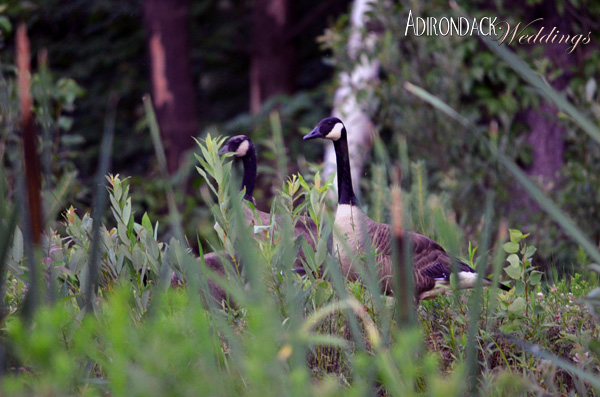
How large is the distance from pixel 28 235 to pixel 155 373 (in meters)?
0.36

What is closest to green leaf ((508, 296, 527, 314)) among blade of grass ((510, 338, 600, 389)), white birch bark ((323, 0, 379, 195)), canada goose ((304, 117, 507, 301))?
canada goose ((304, 117, 507, 301))

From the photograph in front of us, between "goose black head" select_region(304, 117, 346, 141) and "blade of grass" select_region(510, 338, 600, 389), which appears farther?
"goose black head" select_region(304, 117, 346, 141)

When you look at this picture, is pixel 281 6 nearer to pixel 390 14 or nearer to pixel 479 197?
pixel 390 14

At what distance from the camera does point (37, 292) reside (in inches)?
52.0

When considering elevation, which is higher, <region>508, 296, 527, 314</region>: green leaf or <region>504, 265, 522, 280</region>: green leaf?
<region>504, 265, 522, 280</region>: green leaf

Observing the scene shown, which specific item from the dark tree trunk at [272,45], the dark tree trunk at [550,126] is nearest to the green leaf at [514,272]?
the dark tree trunk at [550,126]

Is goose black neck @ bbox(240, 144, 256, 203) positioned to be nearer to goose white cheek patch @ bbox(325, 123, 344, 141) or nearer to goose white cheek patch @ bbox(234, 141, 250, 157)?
goose white cheek patch @ bbox(234, 141, 250, 157)

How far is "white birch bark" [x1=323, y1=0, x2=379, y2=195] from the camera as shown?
6.80 metres

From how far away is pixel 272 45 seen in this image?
34.5ft

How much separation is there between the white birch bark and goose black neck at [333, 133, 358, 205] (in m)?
3.09

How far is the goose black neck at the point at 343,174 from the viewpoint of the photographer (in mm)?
3334

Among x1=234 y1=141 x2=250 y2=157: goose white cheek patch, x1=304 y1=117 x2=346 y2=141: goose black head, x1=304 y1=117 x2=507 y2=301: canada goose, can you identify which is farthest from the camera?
x1=234 y1=141 x2=250 y2=157: goose white cheek patch

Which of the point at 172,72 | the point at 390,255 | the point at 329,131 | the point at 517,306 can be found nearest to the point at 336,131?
the point at 329,131

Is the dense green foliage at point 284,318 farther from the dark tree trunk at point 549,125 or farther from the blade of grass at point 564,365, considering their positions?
the dark tree trunk at point 549,125
